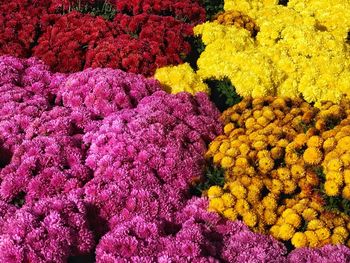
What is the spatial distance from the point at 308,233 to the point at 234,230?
55 centimetres

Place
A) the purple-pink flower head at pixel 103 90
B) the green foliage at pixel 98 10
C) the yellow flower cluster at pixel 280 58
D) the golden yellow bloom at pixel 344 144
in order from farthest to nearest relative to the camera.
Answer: the green foliage at pixel 98 10
the yellow flower cluster at pixel 280 58
the purple-pink flower head at pixel 103 90
the golden yellow bloom at pixel 344 144

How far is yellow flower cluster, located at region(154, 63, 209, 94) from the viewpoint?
594cm

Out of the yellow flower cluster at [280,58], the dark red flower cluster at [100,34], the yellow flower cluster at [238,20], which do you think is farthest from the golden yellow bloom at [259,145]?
the yellow flower cluster at [238,20]

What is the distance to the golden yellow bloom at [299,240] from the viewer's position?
4.11 metres

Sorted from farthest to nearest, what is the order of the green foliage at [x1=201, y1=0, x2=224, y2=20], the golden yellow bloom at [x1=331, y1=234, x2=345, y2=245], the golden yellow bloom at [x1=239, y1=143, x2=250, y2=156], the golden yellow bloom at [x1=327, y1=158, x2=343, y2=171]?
the green foliage at [x1=201, y1=0, x2=224, y2=20] → the golden yellow bloom at [x1=239, y1=143, x2=250, y2=156] → the golden yellow bloom at [x1=327, y1=158, x2=343, y2=171] → the golden yellow bloom at [x1=331, y1=234, x2=345, y2=245]

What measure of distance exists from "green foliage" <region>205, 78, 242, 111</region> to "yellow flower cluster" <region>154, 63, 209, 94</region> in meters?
0.19

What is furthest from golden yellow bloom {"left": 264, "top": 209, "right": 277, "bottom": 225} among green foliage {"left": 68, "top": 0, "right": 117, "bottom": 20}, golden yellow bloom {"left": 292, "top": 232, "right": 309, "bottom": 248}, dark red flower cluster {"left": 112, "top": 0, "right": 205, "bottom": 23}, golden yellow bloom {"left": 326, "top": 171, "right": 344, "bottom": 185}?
green foliage {"left": 68, "top": 0, "right": 117, "bottom": 20}

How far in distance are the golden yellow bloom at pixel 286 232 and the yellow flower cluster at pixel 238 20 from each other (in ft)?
12.4

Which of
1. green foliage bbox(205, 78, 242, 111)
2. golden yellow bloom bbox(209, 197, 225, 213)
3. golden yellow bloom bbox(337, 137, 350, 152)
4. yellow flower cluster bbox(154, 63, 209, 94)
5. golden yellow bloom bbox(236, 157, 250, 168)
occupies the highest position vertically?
golden yellow bloom bbox(337, 137, 350, 152)

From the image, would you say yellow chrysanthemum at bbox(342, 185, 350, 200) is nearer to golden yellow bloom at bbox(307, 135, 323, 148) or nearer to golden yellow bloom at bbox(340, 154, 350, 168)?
golden yellow bloom at bbox(340, 154, 350, 168)

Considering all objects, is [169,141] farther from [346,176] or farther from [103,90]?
[346,176]

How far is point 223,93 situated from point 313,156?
5.70 feet

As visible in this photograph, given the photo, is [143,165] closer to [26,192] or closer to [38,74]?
[26,192]

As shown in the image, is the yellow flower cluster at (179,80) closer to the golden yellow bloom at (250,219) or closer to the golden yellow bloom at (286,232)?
the golden yellow bloom at (250,219)
